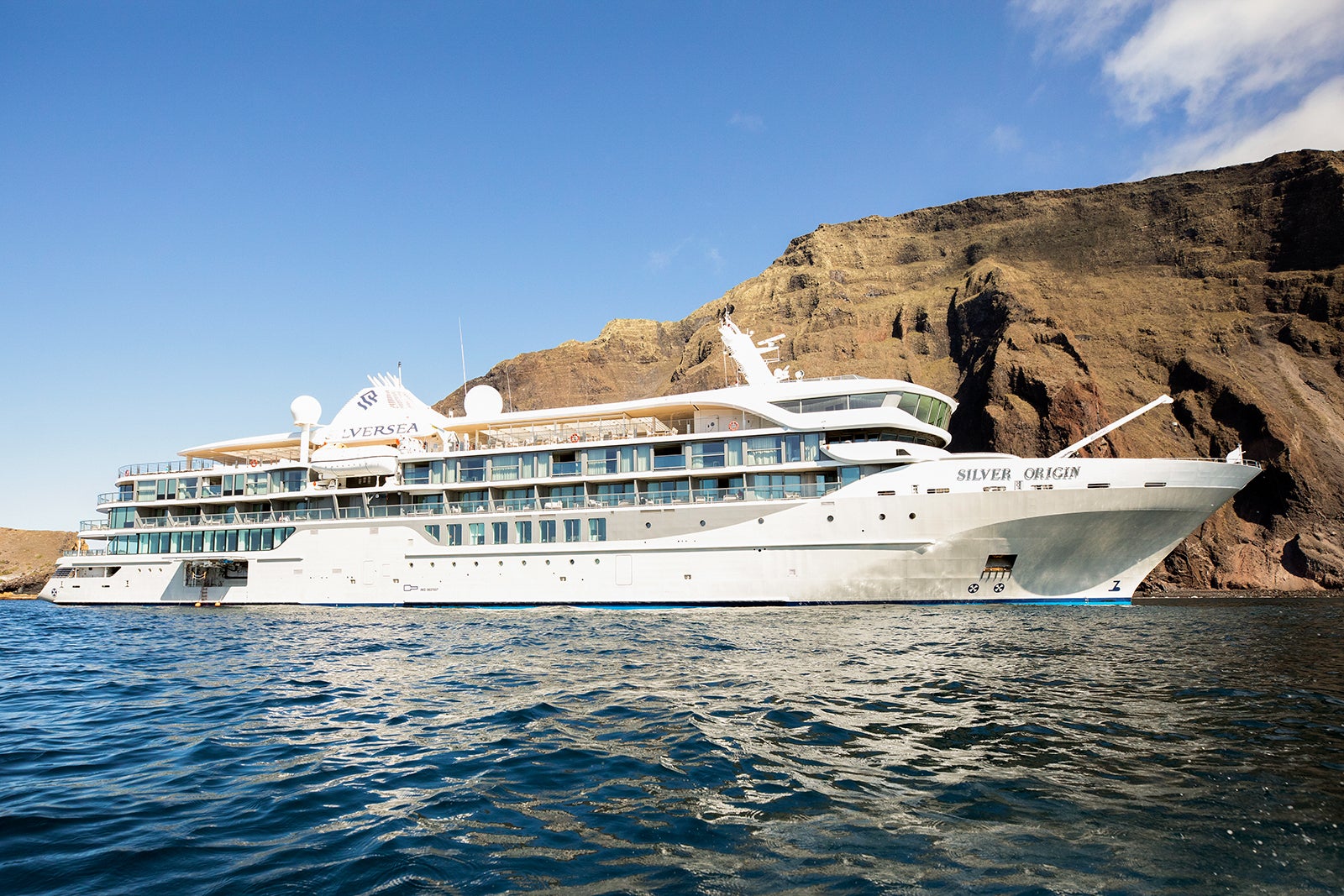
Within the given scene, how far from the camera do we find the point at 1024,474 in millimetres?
25266

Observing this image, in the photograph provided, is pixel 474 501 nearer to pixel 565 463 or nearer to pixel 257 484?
pixel 565 463

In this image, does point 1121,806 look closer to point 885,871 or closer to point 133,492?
point 885,871

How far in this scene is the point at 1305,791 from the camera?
6.95 m

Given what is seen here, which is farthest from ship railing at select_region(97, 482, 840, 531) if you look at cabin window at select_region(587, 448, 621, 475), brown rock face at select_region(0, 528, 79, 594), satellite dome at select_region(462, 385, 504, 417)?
brown rock face at select_region(0, 528, 79, 594)

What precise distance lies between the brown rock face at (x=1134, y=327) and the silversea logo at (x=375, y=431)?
39.6 meters

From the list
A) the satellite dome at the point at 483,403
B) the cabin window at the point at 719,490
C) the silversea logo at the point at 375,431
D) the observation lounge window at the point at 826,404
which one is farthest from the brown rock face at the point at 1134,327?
the observation lounge window at the point at 826,404

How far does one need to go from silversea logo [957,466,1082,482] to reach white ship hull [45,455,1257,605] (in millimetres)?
56

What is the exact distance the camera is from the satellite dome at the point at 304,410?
125 feet

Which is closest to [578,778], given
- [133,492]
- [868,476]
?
[868,476]

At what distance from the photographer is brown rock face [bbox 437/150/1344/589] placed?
6203cm

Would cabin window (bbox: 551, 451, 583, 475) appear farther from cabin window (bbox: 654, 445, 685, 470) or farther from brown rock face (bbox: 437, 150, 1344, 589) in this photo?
brown rock face (bbox: 437, 150, 1344, 589)

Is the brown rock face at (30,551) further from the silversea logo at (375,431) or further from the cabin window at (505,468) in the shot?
Result: the cabin window at (505,468)

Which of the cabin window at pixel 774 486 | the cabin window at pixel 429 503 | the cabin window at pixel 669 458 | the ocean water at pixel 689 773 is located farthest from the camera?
the cabin window at pixel 429 503

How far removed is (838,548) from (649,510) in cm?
791
